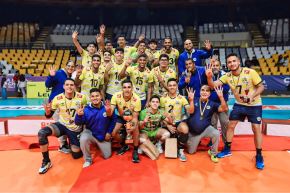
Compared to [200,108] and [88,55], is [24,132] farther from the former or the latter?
[200,108]

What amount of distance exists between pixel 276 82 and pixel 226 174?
1302 cm

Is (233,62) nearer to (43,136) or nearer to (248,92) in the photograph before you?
(248,92)

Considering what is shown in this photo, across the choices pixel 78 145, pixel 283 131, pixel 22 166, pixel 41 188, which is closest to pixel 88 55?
pixel 78 145

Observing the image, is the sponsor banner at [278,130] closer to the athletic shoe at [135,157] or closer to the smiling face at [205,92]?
the smiling face at [205,92]

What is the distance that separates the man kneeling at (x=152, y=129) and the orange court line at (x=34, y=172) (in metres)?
1.37

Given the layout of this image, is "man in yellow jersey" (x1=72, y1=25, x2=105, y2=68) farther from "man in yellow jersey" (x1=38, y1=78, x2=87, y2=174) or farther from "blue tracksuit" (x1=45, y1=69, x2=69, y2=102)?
"man in yellow jersey" (x1=38, y1=78, x2=87, y2=174)

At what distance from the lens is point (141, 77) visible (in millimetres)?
6195

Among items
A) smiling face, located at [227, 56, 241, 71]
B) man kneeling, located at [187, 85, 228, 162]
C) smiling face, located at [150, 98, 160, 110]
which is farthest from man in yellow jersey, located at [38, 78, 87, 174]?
smiling face, located at [227, 56, 241, 71]

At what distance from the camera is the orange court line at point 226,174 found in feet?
14.1

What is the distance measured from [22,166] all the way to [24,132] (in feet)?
7.66

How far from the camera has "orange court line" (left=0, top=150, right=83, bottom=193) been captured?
4406 mm

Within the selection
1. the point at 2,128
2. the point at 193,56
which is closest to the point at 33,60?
the point at 2,128

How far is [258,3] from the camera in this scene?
2488cm

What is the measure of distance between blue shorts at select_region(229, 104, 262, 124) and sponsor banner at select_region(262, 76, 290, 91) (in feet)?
38.7
